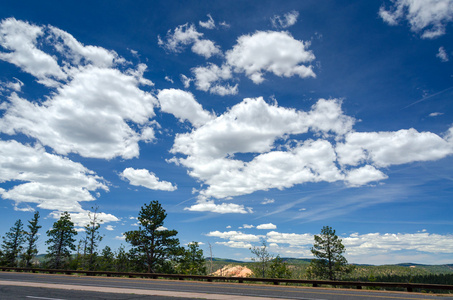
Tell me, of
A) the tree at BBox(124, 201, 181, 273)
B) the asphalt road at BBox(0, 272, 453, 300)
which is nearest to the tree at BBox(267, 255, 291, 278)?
the tree at BBox(124, 201, 181, 273)

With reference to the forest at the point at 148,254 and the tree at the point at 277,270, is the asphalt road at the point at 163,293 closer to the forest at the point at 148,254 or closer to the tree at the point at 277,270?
the forest at the point at 148,254

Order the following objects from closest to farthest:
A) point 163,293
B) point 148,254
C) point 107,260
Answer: point 163,293, point 148,254, point 107,260

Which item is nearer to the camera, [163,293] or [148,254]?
[163,293]

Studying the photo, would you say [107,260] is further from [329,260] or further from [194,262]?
[329,260]

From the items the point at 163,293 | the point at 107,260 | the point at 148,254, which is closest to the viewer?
the point at 163,293

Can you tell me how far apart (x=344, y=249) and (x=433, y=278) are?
390 feet

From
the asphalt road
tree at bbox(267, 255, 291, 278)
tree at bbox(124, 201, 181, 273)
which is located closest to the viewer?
the asphalt road

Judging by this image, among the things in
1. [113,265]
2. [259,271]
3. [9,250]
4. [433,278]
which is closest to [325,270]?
[259,271]

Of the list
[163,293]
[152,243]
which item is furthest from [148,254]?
[163,293]

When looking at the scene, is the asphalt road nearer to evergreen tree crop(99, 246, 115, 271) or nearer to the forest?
the forest

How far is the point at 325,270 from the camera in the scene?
52656 millimetres

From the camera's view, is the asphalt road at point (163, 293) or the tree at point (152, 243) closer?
A: the asphalt road at point (163, 293)

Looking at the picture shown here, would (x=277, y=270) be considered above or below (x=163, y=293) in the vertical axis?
below

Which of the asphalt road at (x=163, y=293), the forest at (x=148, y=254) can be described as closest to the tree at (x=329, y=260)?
the forest at (x=148, y=254)
